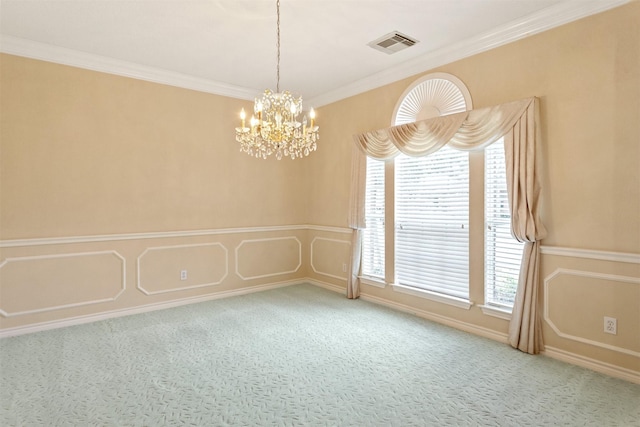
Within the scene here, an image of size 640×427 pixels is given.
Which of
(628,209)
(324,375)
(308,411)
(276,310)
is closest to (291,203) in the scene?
(276,310)

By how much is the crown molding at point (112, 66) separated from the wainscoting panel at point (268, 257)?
2228 mm

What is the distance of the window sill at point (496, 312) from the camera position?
3.37m

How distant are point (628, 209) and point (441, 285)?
6.01 feet

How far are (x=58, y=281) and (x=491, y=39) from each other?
5201 mm

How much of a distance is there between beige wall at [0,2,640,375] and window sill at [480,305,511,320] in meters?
0.07

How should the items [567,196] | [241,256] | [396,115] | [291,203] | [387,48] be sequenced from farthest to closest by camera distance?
[291,203] < [241,256] < [396,115] < [387,48] < [567,196]

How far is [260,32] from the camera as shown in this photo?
11.1 ft

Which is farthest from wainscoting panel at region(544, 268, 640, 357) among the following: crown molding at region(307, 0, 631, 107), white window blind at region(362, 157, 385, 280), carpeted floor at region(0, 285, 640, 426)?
crown molding at region(307, 0, 631, 107)

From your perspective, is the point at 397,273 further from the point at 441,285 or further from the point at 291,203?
the point at 291,203

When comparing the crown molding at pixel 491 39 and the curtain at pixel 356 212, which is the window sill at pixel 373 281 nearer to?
the curtain at pixel 356 212

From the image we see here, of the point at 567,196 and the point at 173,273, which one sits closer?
the point at 567,196

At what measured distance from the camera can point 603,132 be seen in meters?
2.81

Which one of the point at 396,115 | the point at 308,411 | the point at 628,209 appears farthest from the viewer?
the point at 396,115

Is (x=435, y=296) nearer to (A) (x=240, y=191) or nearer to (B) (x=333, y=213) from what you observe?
(B) (x=333, y=213)
